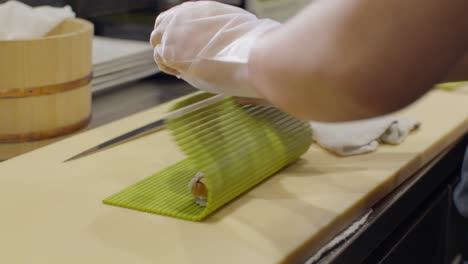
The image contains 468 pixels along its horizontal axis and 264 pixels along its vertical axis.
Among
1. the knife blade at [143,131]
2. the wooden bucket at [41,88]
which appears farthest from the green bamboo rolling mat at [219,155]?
the wooden bucket at [41,88]

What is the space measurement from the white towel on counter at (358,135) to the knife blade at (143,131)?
215 millimetres

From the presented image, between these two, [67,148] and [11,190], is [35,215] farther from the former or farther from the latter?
[67,148]

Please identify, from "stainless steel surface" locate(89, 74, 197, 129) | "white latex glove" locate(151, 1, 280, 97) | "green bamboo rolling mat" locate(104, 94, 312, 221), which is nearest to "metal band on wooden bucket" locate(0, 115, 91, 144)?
"stainless steel surface" locate(89, 74, 197, 129)

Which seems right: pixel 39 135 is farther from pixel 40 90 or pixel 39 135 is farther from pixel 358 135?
pixel 358 135

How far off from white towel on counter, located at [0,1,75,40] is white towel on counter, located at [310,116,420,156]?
1.49 feet

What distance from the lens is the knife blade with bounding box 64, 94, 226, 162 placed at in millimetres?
840

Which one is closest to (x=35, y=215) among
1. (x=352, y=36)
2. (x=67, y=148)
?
(x=67, y=148)

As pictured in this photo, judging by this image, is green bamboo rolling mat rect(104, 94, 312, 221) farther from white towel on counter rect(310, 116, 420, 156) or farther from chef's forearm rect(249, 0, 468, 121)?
chef's forearm rect(249, 0, 468, 121)

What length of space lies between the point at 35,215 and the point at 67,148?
0.23 m

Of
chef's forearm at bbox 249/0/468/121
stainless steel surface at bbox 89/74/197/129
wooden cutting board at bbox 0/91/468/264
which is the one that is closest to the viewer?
chef's forearm at bbox 249/0/468/121

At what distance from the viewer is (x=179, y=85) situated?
1.54 meters

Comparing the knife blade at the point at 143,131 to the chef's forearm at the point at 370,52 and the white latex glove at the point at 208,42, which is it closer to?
the white latex glove at the point at 208,42

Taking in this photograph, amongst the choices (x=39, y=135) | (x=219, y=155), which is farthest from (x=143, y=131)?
(x=219, y=155)

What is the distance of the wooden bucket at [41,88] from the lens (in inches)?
39.8
